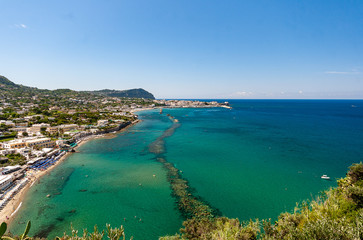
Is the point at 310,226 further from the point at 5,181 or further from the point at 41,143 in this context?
the point at 41,143

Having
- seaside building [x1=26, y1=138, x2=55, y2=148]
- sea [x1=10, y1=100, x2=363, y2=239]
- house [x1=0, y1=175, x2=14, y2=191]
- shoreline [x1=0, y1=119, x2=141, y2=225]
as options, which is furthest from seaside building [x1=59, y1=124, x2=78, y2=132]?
house [x1=0, y1=175, x2=14, y2=191]

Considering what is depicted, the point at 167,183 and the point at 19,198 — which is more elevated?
the point at 19,198

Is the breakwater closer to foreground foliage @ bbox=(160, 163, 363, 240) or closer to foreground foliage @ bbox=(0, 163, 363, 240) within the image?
foreground foliage @ bbox=(0, 163, 363, 240)

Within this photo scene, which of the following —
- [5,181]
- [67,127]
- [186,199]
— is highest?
[67,127]

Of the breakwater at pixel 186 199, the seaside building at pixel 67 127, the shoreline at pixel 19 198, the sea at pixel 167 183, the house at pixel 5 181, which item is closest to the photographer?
the shoreline at pixel 19 198

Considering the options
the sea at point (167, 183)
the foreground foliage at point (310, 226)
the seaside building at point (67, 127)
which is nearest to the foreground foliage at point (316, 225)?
the foreground foliage at point (310, 226)

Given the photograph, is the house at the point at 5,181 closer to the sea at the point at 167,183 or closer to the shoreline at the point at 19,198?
the shoreline at the point at 19,198

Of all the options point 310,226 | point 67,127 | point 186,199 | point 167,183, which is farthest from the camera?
point 67,127

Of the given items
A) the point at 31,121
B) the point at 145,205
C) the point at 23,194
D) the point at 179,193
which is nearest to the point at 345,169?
the point at 179,193

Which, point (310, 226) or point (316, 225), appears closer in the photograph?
point (316, 225)

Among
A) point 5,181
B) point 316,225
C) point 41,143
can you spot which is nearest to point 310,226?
point 316,225
